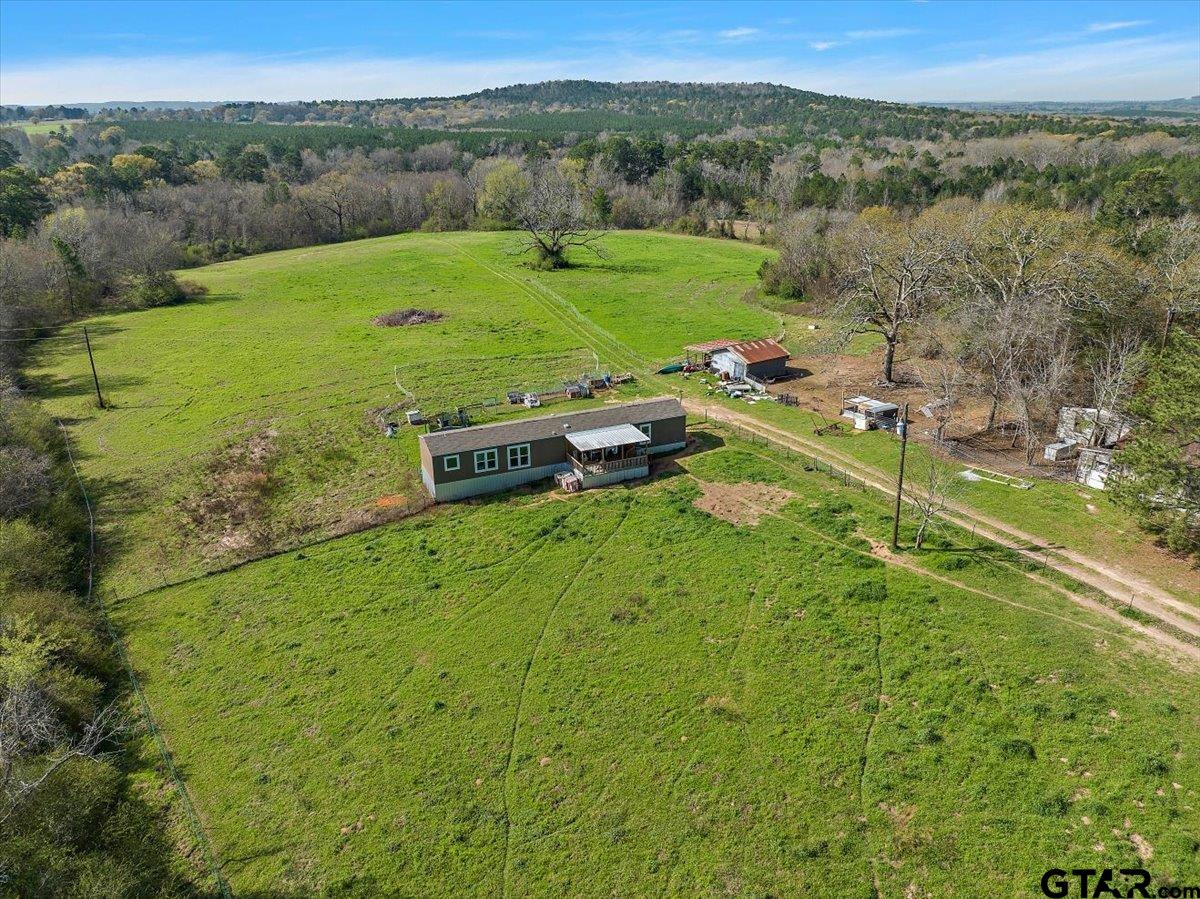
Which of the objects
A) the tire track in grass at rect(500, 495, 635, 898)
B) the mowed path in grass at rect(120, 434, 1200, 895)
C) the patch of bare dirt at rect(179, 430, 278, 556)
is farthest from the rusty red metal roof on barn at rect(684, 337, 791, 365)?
the patch of bare dirt at rect(179, 430, 278, 556)

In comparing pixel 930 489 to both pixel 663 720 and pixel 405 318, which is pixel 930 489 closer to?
pixel 663 720

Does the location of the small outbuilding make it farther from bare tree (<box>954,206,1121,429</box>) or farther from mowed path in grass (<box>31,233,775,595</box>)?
mowed path in grass (<box>31,233,775,595</box>)

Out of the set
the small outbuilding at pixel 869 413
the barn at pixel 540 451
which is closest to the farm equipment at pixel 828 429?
the small outbuilding at pixel 869 413

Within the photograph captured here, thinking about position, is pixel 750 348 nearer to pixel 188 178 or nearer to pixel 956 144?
pixel 188 178

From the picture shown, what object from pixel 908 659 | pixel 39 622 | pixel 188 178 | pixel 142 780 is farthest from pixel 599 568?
pixel 188 178

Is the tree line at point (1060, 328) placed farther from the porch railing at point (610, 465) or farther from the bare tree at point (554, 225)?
the bare tree at point (554, 225)

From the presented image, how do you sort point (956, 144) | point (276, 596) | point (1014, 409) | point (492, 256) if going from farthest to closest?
point (956, 144) → point (492, 256) → point (1014, 409) → point (276, 596)
